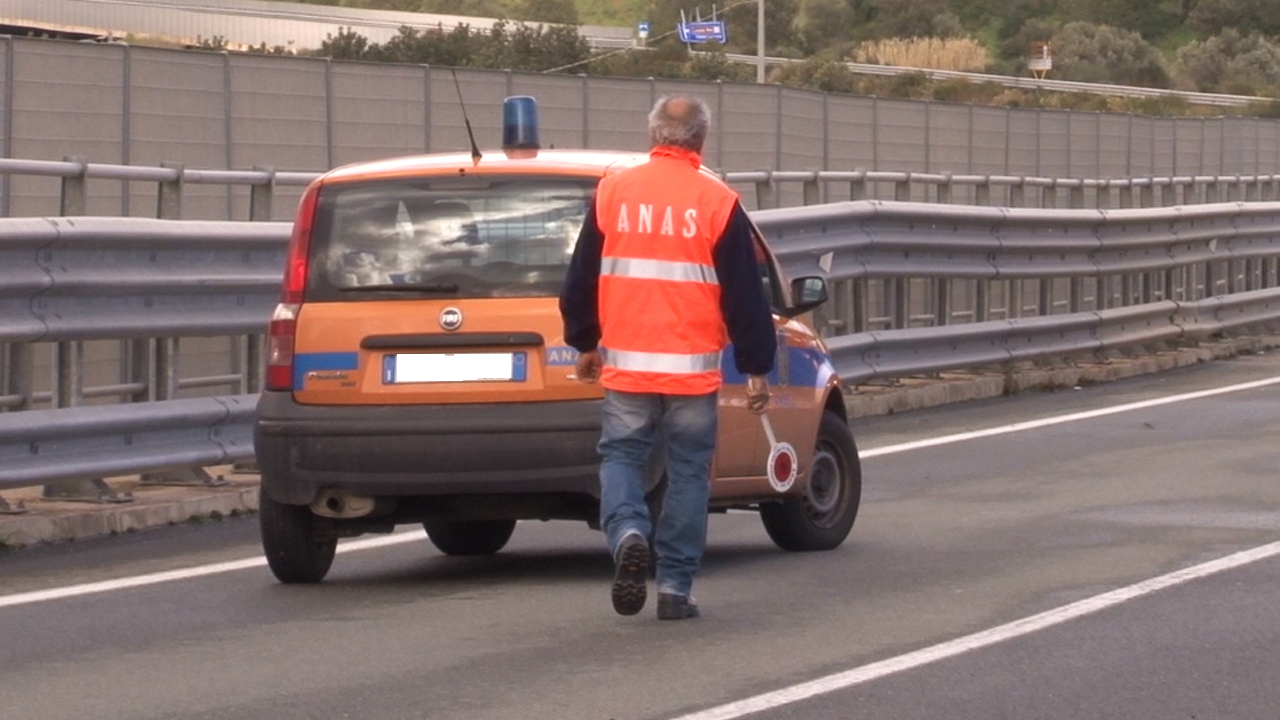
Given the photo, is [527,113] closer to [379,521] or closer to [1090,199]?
[379,521]

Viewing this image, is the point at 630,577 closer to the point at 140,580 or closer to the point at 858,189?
the point at 140,580

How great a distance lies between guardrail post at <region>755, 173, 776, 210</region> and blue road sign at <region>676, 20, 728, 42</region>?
7513 centimetres

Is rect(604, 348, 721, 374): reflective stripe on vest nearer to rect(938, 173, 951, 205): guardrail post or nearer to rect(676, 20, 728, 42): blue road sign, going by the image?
rect(938, 173, 951, 205): guardrail post

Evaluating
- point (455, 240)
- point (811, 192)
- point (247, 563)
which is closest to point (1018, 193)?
point (811, 192)

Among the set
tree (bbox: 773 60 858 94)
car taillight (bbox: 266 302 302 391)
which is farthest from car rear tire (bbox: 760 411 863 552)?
tree (bbox: 773 60 858 94)

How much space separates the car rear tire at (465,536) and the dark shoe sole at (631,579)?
2301 millimetres

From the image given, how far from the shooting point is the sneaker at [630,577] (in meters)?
7.84

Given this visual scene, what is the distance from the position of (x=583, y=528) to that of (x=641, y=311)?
302cm

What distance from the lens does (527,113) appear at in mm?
9562

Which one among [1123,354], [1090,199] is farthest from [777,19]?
[1123,354]

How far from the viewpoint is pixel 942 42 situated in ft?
324

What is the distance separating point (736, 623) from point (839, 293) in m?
9.27

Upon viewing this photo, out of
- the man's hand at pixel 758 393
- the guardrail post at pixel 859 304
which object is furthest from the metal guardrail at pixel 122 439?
the guardrail post at pixel 859 304

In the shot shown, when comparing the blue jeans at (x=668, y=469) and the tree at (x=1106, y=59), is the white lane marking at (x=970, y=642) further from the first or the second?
the tree at (x=1106, y=59)
